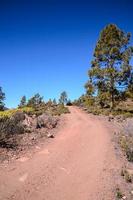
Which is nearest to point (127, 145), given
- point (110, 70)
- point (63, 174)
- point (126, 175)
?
point (126, 175)

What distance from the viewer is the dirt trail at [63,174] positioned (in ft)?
26.8

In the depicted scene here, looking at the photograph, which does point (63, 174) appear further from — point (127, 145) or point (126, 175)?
point (127, 145)

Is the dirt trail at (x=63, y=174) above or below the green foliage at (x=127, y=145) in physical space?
below

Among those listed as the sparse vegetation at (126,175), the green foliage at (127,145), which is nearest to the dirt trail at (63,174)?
the sparse vegetation at (126,175)

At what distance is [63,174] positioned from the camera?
9.88 metres

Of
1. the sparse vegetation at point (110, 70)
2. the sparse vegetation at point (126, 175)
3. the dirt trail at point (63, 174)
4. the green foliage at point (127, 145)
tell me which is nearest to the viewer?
the dirt trail at point (63, 174)

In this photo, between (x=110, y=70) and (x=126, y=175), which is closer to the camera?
(x=126, y=175)

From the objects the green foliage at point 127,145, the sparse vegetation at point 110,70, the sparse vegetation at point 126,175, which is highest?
the sparse vegetation at point 110,70

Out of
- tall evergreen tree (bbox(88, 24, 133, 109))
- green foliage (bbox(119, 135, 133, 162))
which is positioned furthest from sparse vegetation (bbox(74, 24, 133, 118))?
green foliage (bbox(119, 135, 133, 162))

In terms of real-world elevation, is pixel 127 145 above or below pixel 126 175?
above

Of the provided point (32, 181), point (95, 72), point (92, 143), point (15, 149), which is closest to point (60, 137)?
point (92, 143)

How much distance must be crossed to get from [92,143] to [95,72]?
64.1ft

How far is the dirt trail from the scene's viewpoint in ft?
26.8

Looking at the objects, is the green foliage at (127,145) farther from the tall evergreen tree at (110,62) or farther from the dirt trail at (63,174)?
the tall evergreen tree at (110,62)
